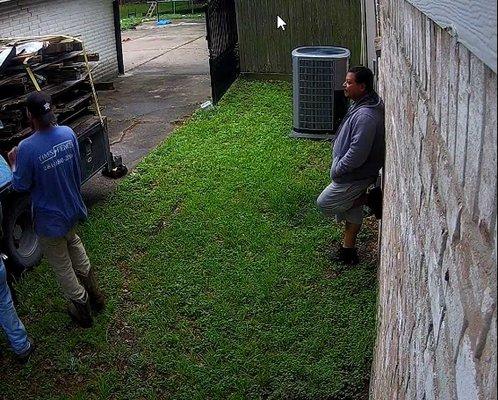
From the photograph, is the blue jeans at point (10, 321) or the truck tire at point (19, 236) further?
the truck tire at point (19, 236)

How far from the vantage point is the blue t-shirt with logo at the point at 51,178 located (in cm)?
496

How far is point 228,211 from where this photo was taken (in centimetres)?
771

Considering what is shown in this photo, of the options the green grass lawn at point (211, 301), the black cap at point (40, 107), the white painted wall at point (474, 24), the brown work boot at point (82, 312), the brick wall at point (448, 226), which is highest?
the white painted wall at point (474, 24)

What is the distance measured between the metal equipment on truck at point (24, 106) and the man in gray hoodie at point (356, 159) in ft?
9.85

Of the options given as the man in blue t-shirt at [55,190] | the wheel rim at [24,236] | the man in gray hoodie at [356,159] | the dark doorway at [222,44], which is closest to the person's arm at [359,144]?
the man in gray hoodie at [356,159]

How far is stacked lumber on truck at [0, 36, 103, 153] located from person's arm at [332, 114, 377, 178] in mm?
3246

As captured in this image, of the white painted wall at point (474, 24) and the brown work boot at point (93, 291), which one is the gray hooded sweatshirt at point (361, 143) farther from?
the white painted wall at point (474, 24)

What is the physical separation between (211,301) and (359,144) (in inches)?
74.7

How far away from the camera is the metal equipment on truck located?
641 centimetres

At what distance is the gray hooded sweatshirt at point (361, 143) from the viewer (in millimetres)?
5531

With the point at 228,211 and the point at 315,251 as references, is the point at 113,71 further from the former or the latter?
the point at 315,251

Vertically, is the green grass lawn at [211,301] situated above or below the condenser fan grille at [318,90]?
below

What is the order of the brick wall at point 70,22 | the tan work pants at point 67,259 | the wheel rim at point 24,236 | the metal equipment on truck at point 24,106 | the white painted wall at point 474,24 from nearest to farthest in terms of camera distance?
the white painted wall at point 474,24
the tan work pants at point 67,259
the metal equipment on truck at point 24,106
the wheel rim at point 24,236
the brick wall at point 70,22

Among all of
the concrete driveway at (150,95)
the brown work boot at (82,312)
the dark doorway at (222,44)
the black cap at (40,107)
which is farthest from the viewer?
the dark doorway at (222,44)
